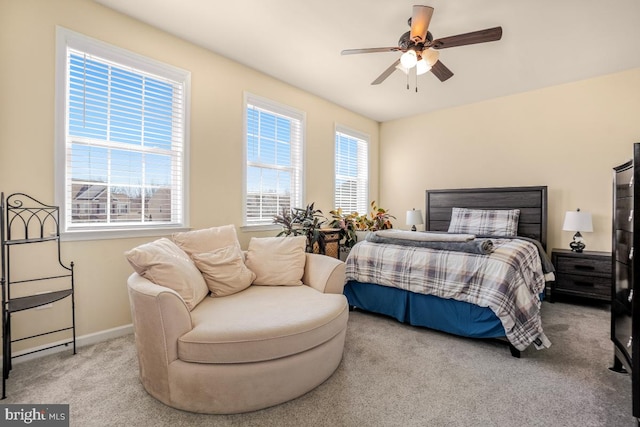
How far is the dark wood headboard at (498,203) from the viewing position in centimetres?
400

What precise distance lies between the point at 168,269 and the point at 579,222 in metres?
4.39

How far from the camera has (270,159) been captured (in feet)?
12.7

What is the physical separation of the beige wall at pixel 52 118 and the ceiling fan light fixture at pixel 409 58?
1886 millimetres

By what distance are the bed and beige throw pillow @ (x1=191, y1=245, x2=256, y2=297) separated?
1272mm

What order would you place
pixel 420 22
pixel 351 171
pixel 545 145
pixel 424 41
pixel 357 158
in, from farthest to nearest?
pixel 357 158 < pixel 351 171 < pixel 545 145 < pixel 424 41 < pixel 420 22

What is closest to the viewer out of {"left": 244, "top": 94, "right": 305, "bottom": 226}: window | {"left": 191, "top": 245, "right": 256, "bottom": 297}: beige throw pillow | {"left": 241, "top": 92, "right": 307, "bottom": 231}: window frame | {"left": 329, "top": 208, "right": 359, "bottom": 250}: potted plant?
{"left": 191, "top": 245, "right": 256, "bottom": 297}: beige throw pillow

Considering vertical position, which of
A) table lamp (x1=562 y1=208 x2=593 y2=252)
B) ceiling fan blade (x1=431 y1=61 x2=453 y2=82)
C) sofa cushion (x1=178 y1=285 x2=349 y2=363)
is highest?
ceiling fan blade (x1=431 y1=61 x2=453 y2=82)

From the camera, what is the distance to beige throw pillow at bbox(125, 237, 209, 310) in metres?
1.83

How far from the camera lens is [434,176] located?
5.15 m

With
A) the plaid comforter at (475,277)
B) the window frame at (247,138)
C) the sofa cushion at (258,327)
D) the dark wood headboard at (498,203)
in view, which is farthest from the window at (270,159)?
the dark wood headboard at (498,203)

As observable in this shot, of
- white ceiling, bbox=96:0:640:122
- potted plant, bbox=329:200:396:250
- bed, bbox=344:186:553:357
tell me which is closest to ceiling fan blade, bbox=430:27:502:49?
white ceiling, bbox=96:0:640:122

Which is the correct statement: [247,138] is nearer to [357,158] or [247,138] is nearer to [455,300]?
[357,158]

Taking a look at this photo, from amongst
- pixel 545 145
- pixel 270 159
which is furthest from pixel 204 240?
pixel 545 145
